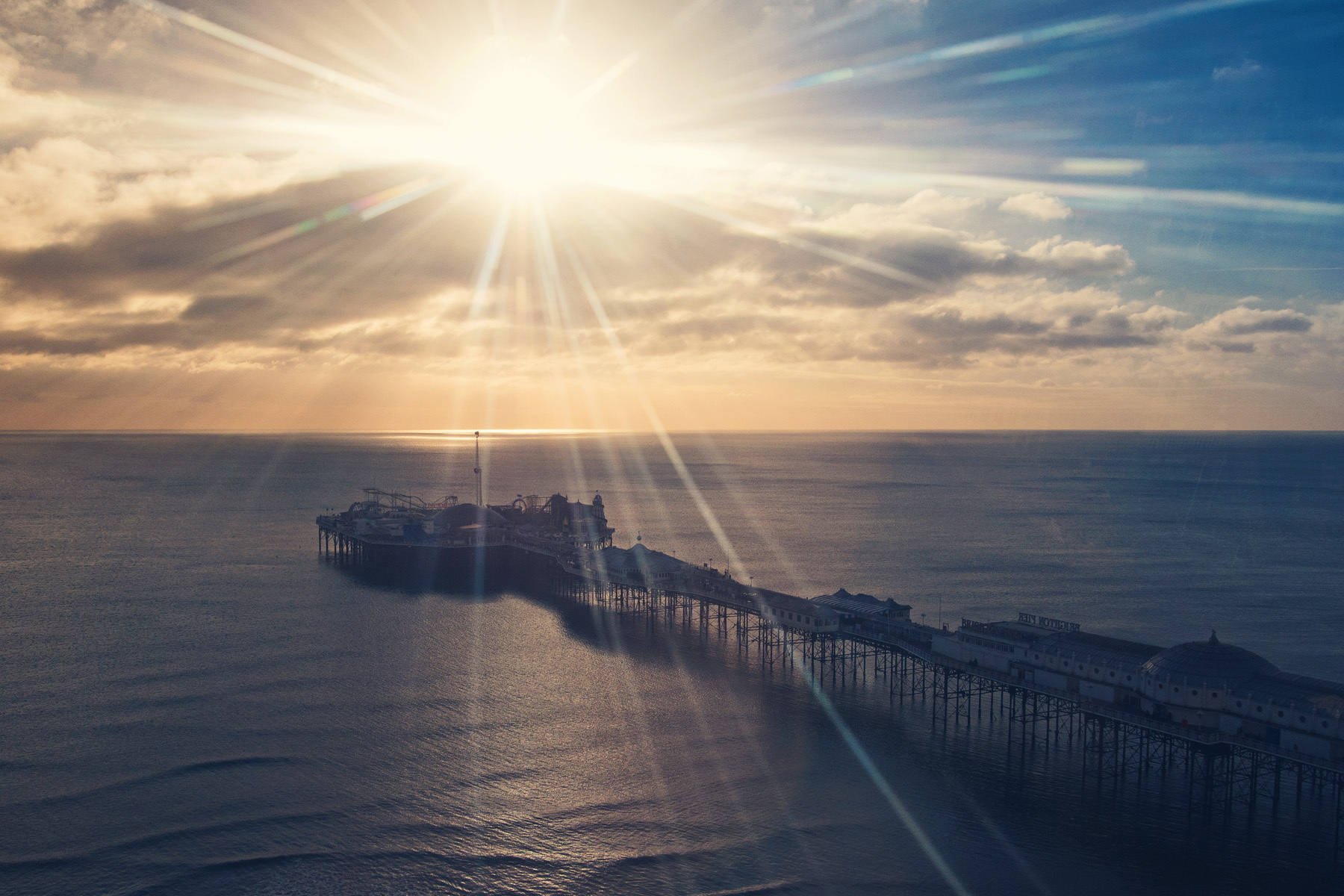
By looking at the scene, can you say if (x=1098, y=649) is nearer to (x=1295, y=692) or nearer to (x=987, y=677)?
(x=987, y=677)

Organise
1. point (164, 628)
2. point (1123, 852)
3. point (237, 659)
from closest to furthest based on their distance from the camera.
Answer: point (1123, 852) < point (237, 659) < point (164, 628)

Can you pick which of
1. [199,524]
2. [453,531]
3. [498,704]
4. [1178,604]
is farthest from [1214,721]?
[199,524]

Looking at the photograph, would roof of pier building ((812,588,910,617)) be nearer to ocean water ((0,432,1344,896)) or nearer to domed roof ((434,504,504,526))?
ocean water ((0,432,1344,896))

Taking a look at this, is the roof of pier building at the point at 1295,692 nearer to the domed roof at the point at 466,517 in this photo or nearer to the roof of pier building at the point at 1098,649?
the roof of pier building at the point at 1098,649

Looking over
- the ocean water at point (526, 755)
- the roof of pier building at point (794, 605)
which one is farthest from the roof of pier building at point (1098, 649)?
the roof of pier building at point (794, 605)

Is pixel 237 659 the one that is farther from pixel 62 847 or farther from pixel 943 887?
pixel 943 887

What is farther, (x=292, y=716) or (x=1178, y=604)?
(x=1178, y=604)

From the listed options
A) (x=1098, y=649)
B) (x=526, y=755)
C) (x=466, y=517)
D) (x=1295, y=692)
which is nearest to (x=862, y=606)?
(x=1098, y=649)
